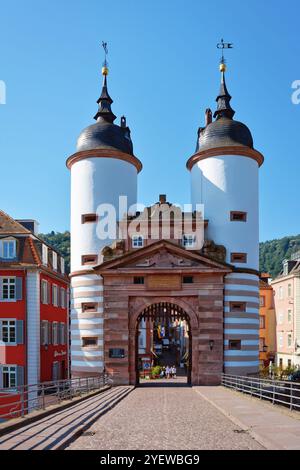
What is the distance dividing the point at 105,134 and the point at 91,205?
485 centimetres

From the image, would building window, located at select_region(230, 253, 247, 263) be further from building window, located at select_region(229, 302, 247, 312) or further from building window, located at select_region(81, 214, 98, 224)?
building window, located at select_region(81, 214, 98, 224)

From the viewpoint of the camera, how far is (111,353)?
32.1 meters

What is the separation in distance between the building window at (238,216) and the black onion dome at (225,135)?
428cm

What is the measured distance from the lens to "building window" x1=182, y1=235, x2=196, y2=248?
113ft

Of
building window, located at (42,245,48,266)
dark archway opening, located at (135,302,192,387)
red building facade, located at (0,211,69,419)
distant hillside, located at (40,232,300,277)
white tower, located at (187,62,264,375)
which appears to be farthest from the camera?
distant hillside, located at (40,232,300,277)

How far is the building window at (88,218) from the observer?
35906mm

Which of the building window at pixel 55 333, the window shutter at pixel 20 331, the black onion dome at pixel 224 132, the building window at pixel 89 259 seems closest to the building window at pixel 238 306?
the building window at pixel 89 259

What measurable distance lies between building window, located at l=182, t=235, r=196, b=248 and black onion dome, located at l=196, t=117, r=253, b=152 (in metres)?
5.87

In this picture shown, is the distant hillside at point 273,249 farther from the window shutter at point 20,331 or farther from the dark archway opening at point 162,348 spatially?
the window shutter at point 20,331

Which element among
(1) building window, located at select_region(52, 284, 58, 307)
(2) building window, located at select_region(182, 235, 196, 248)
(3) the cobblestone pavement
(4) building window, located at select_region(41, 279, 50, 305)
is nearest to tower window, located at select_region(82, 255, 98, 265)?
(4) building window, located at select_region(41, 279, 50, 305)

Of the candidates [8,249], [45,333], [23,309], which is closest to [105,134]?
[8,249]

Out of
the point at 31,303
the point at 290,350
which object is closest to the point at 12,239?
the point at 31,303

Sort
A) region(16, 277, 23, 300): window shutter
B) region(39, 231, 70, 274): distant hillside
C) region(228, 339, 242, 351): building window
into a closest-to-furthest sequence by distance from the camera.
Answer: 1. region(228, 339, 242, 351): building window
2. region(16, 277, 23, 300): window shutter
3. region(39, 231, 70, 274): distant hillside

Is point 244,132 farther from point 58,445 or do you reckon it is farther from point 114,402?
point 58,445
